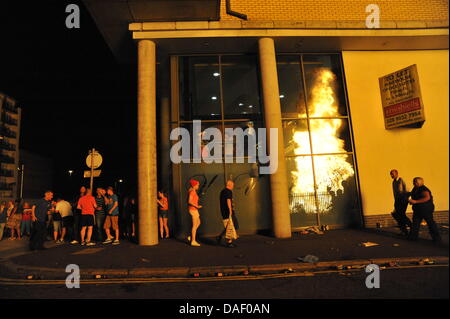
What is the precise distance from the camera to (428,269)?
15.8 ft

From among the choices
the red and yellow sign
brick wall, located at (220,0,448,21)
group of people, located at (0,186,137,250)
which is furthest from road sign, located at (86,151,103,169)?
the red and yellow sign

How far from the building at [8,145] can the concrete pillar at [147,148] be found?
16988mm

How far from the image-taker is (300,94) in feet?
34.0

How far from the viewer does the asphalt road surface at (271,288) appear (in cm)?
381

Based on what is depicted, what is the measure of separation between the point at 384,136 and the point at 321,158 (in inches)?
100

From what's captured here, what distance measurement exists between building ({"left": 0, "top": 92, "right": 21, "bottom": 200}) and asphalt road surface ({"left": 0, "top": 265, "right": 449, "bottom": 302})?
801 inches

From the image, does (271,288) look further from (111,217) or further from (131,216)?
(131,216)

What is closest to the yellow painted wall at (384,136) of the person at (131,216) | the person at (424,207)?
the person at (424,207)

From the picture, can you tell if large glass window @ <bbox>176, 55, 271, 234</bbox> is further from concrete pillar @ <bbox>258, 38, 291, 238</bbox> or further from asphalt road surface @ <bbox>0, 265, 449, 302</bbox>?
asphalt road surface @ <bbox>0, 265, 449, 302</bbox>

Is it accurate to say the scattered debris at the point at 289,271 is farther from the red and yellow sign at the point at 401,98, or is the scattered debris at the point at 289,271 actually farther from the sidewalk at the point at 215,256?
the red and yellow sign at the point at 401,98

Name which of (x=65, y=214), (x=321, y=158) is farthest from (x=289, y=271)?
(x=65, y=214)
